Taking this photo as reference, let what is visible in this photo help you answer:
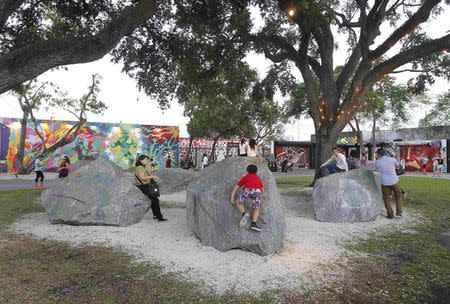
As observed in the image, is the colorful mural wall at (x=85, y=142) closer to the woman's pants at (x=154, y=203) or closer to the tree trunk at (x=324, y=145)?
the tree trunk at (x=324, y=145)

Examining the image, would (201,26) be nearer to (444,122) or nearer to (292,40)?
(292,40)

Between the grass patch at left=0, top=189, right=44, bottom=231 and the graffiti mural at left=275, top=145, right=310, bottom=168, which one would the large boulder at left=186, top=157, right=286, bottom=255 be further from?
the graffiti mural at left=275, top=145, right=310, bottom=168

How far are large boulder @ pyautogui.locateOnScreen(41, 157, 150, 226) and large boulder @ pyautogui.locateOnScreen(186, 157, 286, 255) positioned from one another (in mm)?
1653

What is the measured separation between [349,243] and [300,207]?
384 cm

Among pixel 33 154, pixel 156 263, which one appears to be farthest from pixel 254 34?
pixel 33 154

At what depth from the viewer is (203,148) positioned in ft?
112

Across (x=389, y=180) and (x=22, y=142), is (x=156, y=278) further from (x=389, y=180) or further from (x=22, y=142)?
(x=22, y=142)

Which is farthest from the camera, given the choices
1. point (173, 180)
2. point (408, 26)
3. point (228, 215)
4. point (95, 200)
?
point (173, 180)

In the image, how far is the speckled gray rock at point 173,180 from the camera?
1391cm

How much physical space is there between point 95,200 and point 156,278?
12.1 ft

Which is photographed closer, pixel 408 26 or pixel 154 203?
pixel 154 203

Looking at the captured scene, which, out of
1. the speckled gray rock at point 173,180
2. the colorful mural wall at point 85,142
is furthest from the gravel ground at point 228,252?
the colorful mural wall at point 85,142

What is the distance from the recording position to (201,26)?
37.1 feet

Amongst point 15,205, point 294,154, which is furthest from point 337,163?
point 294,154
